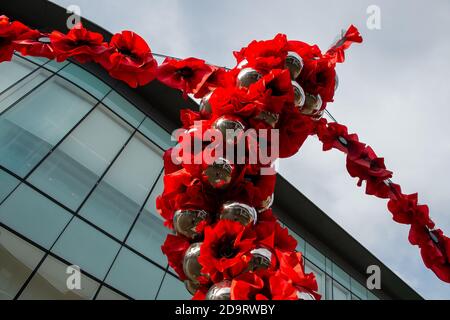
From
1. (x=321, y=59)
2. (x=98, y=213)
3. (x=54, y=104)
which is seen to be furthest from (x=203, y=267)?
(x=54, y=104)

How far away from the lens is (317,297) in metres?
1.91

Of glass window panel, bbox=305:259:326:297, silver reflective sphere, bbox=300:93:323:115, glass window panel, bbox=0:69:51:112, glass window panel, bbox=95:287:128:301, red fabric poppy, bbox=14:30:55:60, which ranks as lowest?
red fabric poppy, bbox=14:30:55:60

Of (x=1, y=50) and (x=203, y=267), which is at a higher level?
(x=1, y=50)

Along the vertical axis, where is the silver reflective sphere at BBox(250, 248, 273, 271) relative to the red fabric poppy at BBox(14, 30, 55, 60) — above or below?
below

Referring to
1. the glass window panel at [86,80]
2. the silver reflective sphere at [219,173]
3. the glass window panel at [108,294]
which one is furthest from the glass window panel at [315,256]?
the silver reflective sphere at [219,173]

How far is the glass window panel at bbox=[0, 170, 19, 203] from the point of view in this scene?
720 cm

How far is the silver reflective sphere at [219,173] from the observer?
7.82ft

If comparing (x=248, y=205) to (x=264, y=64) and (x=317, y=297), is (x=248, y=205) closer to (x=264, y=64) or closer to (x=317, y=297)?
(x=317, y=297)

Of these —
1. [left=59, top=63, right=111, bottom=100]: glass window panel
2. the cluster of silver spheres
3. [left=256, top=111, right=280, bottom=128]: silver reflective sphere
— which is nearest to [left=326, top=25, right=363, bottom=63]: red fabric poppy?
[left=256, top=111, right=280, bottom=128]: silver reflective sphere

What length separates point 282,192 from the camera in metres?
14.0

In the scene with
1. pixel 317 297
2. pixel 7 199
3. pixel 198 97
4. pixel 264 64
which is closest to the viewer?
pixel 317 297

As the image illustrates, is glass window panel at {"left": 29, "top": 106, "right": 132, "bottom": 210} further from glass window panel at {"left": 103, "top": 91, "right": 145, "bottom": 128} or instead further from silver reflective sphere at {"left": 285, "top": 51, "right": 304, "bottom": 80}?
silver reflective sphere at {"left": 285, "top": 51, "right": 304, "bottom": 80}

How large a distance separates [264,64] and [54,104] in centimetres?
799

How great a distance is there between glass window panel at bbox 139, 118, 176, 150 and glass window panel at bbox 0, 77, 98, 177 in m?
1.63
